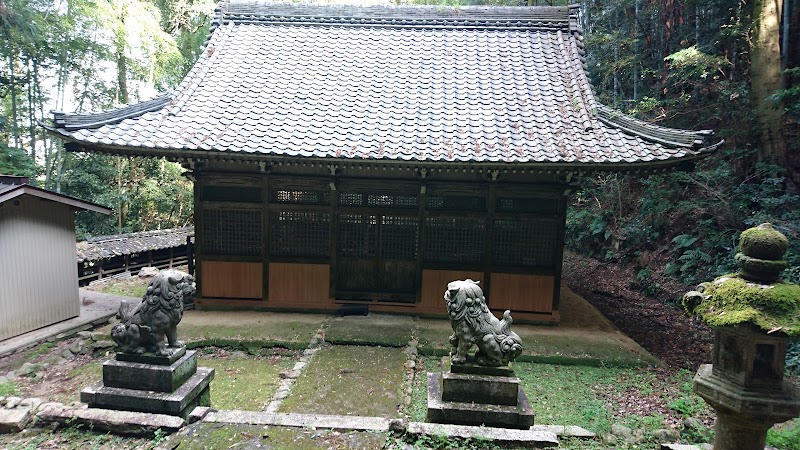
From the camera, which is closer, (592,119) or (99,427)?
(99,427)

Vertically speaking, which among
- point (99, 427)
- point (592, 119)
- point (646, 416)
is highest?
point (592, 119)

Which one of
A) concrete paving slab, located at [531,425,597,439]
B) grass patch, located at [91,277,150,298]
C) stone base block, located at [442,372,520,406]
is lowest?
grass patch, located at [91,277,150,298]

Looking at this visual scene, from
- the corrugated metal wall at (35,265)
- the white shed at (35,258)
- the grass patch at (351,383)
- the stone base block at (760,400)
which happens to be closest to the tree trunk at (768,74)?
the stone base block at (760,400)

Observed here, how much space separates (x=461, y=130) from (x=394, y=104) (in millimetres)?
1916

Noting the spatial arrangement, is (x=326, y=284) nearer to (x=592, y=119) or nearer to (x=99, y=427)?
(x=99, y=427)

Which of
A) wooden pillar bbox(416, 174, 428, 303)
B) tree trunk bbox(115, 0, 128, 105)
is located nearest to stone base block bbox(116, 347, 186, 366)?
wooden pillar bbox(416, 174, 428, 303)

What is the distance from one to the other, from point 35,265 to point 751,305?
11.0m

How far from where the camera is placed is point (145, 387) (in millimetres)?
4438

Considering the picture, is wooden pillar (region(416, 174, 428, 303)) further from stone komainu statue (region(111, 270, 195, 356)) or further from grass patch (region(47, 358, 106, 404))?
grass patch (region(47, 358, 106, 404))

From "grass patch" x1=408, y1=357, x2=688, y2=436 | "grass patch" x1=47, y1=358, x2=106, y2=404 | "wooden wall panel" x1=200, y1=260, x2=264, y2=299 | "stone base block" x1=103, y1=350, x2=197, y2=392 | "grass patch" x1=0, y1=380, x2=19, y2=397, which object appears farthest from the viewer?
"wooden wall panel" x1=200, y1=260, x2=264, y2=299

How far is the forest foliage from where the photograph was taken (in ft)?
32.7

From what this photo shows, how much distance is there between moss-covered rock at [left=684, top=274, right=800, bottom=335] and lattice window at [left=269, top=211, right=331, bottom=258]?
7.07 meters

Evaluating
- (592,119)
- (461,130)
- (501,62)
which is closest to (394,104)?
(461,130)

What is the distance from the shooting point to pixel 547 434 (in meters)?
4.14
